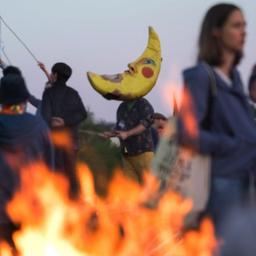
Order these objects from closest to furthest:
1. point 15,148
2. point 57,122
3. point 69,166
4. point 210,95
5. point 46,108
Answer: point 210,95
point 15,148
point 69,166
point 57,122
point 46,108

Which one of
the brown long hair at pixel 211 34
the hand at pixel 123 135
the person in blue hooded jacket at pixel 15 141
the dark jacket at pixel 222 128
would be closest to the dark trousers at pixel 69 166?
the hand at pixel 123 135

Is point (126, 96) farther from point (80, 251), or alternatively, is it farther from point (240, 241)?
point (240, 241)

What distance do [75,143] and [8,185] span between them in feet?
13.5

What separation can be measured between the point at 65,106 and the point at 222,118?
6.22 m

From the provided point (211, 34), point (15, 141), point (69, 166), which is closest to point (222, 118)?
point (211, 34)

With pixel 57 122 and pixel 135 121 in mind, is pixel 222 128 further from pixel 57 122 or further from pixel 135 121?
pixel 57 122

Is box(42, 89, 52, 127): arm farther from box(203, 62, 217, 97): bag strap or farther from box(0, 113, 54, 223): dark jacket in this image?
box(203, 62, 217, 97): bag strap

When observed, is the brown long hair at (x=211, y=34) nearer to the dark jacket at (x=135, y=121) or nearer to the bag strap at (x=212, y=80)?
the bag strap at (x=212, y=80)

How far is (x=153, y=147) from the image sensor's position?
1016 cm

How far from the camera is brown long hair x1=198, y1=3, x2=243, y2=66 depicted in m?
4.04

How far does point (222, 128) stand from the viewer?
389 centimetres

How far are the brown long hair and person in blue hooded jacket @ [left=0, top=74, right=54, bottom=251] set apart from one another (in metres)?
2.24

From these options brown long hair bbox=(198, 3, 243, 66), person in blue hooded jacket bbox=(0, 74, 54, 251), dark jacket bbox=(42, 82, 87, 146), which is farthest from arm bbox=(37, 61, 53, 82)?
brown long hair bbox=(198, 3, 243, 66)

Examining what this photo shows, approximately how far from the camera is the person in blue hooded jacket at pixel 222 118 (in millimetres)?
3791
